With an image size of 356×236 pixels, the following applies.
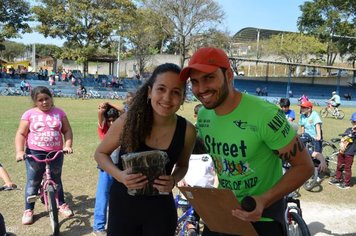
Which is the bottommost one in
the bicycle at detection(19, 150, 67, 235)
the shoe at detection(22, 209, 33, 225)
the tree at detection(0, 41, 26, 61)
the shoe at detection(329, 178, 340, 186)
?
the shoe at detection(329, 178, 340, 186)

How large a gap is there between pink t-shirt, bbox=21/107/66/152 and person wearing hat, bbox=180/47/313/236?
3043mm

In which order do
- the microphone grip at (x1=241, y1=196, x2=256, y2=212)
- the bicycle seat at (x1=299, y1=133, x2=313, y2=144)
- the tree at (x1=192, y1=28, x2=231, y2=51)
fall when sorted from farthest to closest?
the tree at (x1=192, y1=28, x2=231, y2=51), the bicycle seat at (x1=299, y1=133, x2=313, y2=144), the microphone grip at (x1=241, y1=196, x2=256, y2=212)

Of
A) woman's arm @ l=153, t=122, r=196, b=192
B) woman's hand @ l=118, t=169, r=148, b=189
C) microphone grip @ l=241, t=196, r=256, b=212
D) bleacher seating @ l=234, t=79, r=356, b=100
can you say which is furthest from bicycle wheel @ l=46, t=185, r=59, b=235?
bleacher seating @ l=234, t=79, r=356, b=100

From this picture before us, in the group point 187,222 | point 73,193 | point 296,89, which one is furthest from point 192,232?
point 296,89

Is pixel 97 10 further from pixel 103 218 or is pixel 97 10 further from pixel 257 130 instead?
pixel 257 130

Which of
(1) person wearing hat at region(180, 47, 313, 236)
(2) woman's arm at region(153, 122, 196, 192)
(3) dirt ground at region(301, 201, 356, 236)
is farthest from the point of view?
(3) dirt ground at region(301, 201, 356, 236)

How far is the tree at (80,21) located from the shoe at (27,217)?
3063 cm

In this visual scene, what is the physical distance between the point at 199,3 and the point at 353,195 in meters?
33.9

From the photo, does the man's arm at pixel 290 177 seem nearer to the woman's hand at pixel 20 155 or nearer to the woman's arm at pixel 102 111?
the woman's arm at pixel 102 111

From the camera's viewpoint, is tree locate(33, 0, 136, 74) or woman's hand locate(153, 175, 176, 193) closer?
woman's hand locate(153, 175, 176, 193)

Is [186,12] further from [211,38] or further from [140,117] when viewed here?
[140,117]

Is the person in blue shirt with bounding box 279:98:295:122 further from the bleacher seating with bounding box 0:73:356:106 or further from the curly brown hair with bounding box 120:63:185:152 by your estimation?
the bleacher seating with bounding box 0:73:356:106

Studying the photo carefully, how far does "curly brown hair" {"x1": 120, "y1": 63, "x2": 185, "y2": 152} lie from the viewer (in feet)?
7.66

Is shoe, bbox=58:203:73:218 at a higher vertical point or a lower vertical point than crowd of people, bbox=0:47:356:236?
lower
